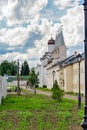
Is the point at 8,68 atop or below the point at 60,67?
atop

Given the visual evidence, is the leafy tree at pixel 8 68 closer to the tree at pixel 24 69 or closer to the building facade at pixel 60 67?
the tree at pixel 24 69

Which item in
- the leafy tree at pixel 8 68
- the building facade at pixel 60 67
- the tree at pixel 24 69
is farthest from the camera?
the tree at pixel 24 69


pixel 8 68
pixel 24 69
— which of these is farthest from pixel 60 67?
pixel 8 68

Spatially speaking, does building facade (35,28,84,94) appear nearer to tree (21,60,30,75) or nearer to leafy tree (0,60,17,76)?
tree (21,60,30,75)

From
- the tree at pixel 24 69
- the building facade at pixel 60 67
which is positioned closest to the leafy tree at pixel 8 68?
the tree at pixel 24 69

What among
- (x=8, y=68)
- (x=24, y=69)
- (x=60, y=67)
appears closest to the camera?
(x=60, y=67)

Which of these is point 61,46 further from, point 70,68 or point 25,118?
point 25,118

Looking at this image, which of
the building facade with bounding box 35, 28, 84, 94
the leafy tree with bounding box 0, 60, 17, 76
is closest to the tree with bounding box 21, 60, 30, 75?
the leafy tree with bounding box 0, 60, 17, 76

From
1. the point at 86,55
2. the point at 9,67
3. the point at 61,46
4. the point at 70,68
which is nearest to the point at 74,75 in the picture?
the point at 70,68

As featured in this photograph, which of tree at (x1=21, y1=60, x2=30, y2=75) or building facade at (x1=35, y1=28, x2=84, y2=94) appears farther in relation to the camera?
tree at (x1=21, y1=60, x2=30, y2=75)

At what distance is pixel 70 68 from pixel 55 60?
1224 inches

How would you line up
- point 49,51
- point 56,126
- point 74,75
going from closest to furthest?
point 56,126, point 74,75, point 49,51

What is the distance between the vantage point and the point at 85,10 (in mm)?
7273

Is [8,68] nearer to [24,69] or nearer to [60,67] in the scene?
[24,69]
